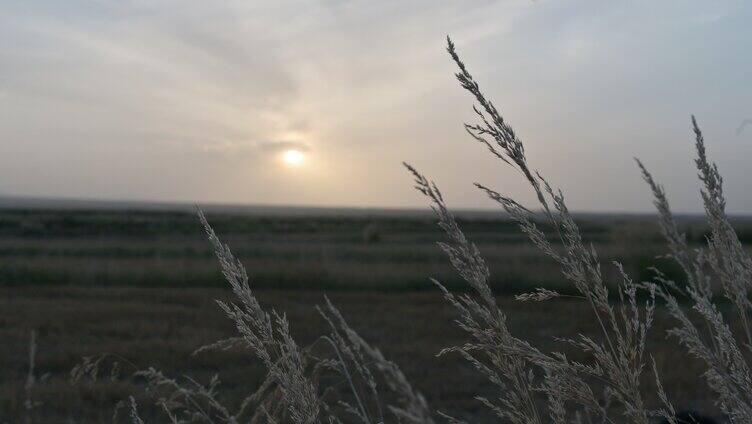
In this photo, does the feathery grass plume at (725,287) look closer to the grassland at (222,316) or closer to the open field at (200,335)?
the open field at (200,335)

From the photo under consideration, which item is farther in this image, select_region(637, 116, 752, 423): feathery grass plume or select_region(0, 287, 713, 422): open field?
select_region(0, 287, 713, 422): open field

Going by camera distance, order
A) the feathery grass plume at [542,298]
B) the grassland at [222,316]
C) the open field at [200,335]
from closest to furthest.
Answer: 1. the feathery grass plume at [542,298]
2. the open field at [200,335]
3. the grassland at [222,316]

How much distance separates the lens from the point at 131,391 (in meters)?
6.76

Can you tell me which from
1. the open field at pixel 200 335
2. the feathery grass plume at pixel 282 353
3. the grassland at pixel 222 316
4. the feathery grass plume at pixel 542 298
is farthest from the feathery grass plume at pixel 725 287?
the grassland at pixel 222 316

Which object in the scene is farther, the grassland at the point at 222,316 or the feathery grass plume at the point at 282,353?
the grassland at the point at 222,316

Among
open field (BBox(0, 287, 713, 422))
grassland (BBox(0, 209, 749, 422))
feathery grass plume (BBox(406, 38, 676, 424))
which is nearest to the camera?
feathery grass plume (BBox(406, 38, 676, 424))

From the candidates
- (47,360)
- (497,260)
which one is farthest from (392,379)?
(497,260)

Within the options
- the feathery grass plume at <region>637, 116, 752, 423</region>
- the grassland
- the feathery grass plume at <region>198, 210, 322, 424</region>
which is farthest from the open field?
the feathery grass plume at <region>637, 116, 752, 423</region>

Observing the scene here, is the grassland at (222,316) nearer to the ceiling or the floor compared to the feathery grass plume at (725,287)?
nearer to the floor

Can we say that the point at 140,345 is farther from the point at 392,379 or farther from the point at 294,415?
the point at 392,379

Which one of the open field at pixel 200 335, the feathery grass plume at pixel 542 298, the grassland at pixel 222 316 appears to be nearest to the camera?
the feathery grass plume at pixel 542 298

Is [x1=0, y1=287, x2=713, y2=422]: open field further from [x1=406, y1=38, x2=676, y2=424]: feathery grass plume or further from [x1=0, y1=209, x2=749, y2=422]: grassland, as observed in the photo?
[x1=406, y1=38, x2=676, y2=424]: feathery grass plume

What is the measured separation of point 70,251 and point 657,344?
75.6 feet

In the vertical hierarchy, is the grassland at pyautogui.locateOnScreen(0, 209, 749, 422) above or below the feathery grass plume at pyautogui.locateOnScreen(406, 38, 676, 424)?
below
